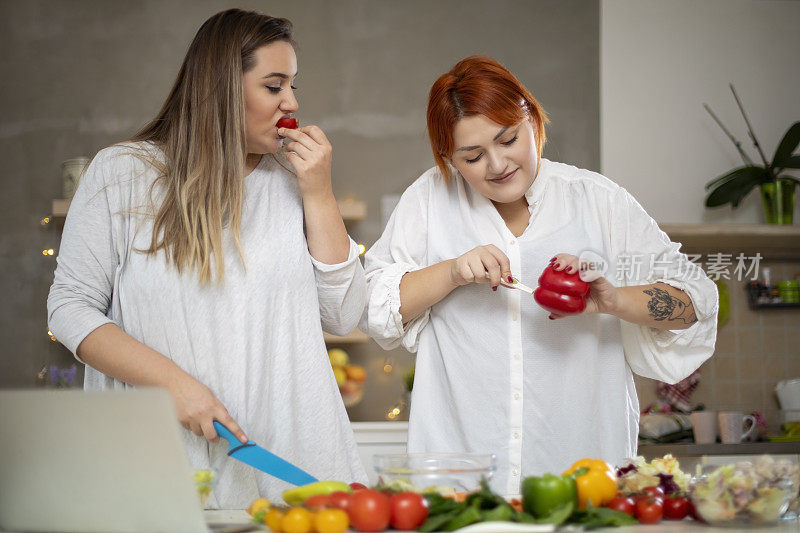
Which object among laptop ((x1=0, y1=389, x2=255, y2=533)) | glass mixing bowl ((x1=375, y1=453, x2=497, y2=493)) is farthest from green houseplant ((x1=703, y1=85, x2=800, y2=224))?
laptop ((x1=0, y1=389, x2=255, y2=533))

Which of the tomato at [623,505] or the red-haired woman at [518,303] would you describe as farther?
the red-haired woman at [518,303]

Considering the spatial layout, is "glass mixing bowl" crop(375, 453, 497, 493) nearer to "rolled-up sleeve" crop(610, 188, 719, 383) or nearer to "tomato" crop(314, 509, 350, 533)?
"tomato" crop(314, 509, 350, 533)

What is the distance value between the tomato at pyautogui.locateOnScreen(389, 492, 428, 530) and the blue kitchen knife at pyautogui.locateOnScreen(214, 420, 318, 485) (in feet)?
0.85

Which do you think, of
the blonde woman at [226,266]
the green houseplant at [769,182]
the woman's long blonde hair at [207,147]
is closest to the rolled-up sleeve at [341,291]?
the blonde woman at [226,266]

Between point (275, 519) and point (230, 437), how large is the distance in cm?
32

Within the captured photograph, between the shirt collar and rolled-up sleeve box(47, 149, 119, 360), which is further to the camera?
the shirt collar

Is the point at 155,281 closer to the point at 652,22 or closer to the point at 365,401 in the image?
the point at 365,401

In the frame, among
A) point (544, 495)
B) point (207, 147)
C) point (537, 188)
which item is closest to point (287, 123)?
point (207, 147)

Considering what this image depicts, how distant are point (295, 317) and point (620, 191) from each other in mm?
747

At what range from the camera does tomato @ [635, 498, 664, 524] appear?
3.29 feet

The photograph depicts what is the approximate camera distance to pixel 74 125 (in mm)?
3477

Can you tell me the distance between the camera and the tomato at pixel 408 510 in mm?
909

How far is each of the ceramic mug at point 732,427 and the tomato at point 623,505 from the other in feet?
6.50

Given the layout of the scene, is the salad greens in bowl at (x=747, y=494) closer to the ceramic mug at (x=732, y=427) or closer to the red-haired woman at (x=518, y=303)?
the red-haired woman at (x=518, y=303)
